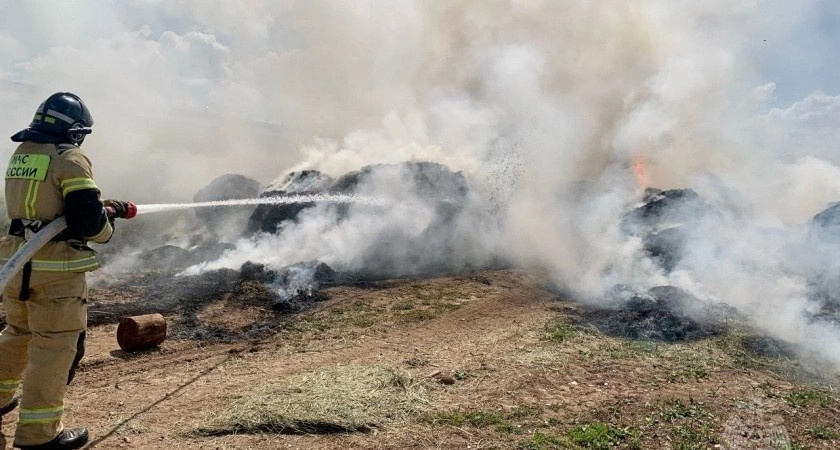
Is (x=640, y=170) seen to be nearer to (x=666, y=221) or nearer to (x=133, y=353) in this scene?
(x=666, y=221)

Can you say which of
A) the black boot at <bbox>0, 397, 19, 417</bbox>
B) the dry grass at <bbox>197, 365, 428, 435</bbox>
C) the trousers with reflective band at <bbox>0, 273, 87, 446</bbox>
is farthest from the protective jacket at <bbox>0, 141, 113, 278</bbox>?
the dry grass at <bbox>197, 365, 428, 435</bbox>

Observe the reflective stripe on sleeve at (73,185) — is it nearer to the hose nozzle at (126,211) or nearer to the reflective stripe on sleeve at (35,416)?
the hose nozzle at (126,211)

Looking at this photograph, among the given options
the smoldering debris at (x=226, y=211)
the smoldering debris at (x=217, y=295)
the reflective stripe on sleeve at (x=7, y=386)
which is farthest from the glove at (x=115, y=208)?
the smoldering debris at (x=226, y=211)

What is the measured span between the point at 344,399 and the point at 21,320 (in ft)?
9.30

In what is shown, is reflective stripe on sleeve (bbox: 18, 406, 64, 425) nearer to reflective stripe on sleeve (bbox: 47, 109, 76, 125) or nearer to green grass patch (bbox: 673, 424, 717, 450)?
reflective stripe on sleeve (bbox: 47, 109, 76, 125)

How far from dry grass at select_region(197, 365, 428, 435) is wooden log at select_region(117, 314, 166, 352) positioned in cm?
253

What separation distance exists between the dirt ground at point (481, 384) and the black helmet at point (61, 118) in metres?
2.60

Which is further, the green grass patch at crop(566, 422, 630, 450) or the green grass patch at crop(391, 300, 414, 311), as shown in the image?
the green grass patch at crop(391, 300, 414, 311)

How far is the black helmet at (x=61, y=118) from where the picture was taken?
4.04 metres

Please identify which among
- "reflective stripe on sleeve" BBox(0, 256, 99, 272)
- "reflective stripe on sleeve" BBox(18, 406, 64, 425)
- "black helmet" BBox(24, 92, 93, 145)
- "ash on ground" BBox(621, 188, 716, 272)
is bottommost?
"reflective stripe on sleeve" BBox(18, 406, 64, 425)

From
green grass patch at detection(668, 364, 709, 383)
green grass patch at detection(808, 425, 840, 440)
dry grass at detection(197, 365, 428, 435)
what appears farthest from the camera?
green grass patch at detection(668, 364, 709, 383)

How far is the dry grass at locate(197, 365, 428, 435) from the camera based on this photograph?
14.4ft

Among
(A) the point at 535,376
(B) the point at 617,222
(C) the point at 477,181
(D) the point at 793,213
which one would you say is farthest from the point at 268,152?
(A) the point at 535,376

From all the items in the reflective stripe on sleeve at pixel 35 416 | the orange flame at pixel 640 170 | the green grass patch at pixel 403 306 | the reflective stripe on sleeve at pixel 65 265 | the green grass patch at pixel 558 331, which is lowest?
the reflective stripe on sleeve at pixel 35 416
